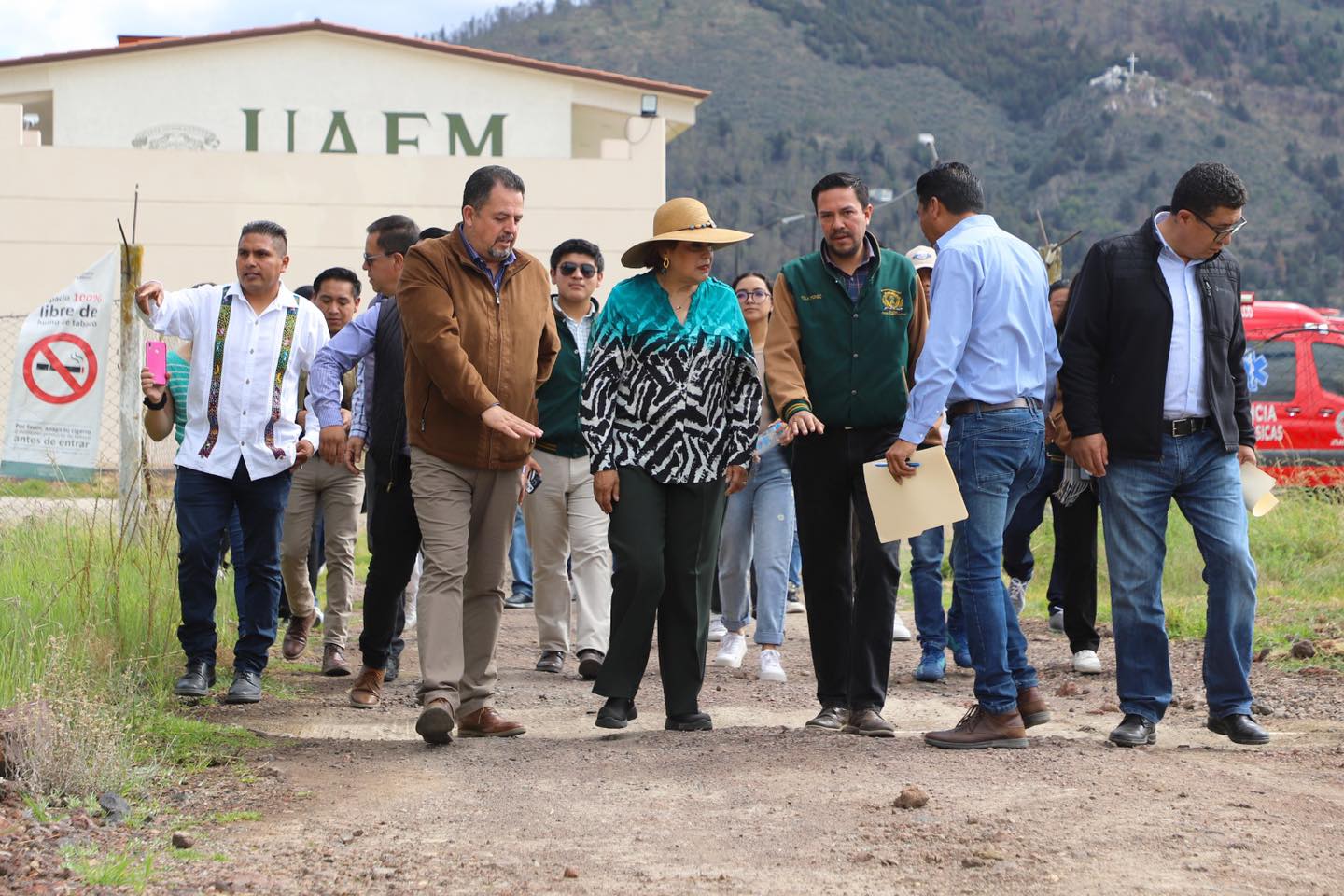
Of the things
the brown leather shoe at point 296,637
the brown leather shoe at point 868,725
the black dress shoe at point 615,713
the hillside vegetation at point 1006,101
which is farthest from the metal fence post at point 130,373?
the hillside vegetation at point 1006,101

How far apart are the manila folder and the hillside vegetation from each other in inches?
2432

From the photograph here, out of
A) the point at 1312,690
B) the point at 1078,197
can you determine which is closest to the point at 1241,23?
the point at 1078,197

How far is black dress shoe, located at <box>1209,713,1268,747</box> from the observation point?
621 centimetres

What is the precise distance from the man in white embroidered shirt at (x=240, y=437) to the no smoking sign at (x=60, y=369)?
304 centimetres

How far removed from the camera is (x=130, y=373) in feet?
34.3

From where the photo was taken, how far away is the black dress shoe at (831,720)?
6.61 m

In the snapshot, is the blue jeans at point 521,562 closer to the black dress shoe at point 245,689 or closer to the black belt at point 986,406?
the black dress shoe at point 245,689

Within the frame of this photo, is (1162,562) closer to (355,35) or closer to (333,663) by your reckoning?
(333,663)

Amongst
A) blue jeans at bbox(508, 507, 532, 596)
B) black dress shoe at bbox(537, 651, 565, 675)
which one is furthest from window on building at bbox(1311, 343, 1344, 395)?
black dress shoe at bbox(537, 651, 565, 675)

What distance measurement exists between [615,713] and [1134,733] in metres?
1.96

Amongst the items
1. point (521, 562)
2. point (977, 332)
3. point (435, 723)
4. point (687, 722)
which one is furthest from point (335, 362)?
point (521, 562)

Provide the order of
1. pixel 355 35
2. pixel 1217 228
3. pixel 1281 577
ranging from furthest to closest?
pixel 355 35 → pixel 1281 577 → pixel 1217 228

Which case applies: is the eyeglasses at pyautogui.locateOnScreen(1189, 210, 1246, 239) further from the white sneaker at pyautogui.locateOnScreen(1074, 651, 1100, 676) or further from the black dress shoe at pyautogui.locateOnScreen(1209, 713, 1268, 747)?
the white sneaker at pyautogui.locateOnScreen(1074, 651, 1100, 676)

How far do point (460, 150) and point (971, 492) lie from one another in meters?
31.1
